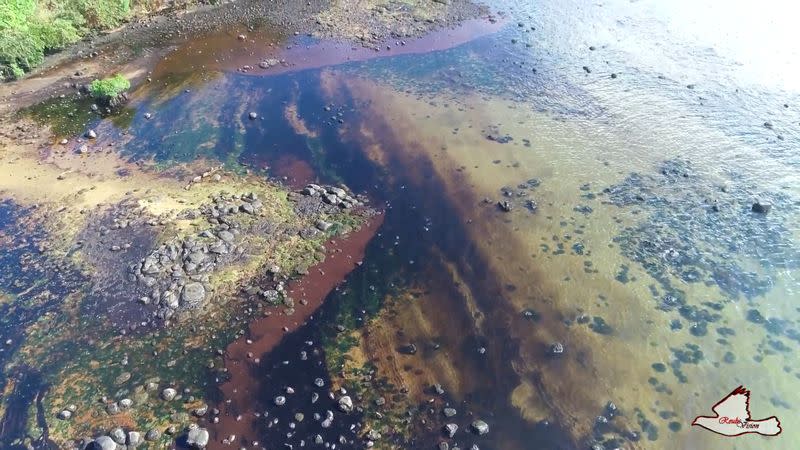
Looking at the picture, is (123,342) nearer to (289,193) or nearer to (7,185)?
(289,193)

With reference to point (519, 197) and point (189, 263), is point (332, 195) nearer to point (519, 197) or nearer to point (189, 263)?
point (189, 263)

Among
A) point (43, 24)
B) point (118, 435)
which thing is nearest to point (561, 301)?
point (118, 435)

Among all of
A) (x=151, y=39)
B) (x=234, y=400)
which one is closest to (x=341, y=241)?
(x=234, y=400)

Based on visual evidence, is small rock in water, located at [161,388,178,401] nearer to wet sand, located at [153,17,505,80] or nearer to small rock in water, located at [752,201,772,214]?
wet sand, located at [153,17,505,80]

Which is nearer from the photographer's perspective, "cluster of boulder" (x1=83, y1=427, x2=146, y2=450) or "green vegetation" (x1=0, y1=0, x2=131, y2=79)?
"cluster of boulder" (x1=83, y1=427, x2=146, y2=450)

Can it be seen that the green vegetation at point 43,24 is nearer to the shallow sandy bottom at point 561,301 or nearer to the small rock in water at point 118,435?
the shallow sandy bottom at point 561,301

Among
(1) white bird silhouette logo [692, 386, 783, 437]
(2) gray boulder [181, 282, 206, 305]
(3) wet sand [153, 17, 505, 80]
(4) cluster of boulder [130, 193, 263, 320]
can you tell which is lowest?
(1) white bird silhouette logo [692, 386, 783, 437]

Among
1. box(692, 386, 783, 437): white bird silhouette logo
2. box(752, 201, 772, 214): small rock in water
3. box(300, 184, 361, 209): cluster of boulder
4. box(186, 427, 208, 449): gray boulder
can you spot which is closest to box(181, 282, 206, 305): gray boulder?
box(186, 427, 208, 449): gray boulder
